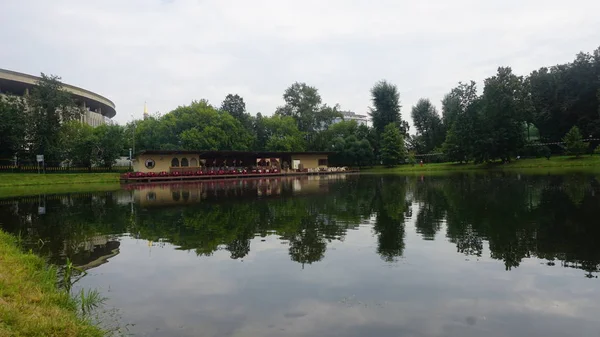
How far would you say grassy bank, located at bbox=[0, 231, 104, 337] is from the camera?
4625mm

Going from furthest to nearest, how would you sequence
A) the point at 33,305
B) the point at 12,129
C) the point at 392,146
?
the point at 392,146 → the point at 12,129 → the point at 33,305

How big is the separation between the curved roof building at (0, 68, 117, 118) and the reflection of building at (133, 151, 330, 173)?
75.5 feet

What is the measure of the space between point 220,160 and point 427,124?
46970mm

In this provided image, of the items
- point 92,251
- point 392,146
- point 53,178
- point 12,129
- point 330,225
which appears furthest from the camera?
point 392,146

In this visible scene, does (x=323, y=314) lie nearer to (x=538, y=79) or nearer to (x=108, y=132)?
(x=108, y=132)

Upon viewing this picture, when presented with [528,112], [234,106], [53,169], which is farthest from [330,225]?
[234,106]

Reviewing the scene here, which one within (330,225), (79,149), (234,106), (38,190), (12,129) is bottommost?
(330,225)

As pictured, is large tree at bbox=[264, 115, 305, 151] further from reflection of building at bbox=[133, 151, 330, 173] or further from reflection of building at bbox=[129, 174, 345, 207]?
reflection of building at bbox=[129, 174, 345, 207]

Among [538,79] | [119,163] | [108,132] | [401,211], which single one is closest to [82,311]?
[401,211]

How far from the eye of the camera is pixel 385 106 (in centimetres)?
7444

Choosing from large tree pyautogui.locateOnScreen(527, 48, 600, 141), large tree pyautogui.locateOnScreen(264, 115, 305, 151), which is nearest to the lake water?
large tree pyautogui.locateOnScreen(527, 48, 600, 141)

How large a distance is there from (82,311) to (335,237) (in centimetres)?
671

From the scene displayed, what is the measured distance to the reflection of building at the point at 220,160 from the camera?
48.1 m

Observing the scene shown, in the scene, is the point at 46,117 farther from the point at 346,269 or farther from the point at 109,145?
the point at 346,269
